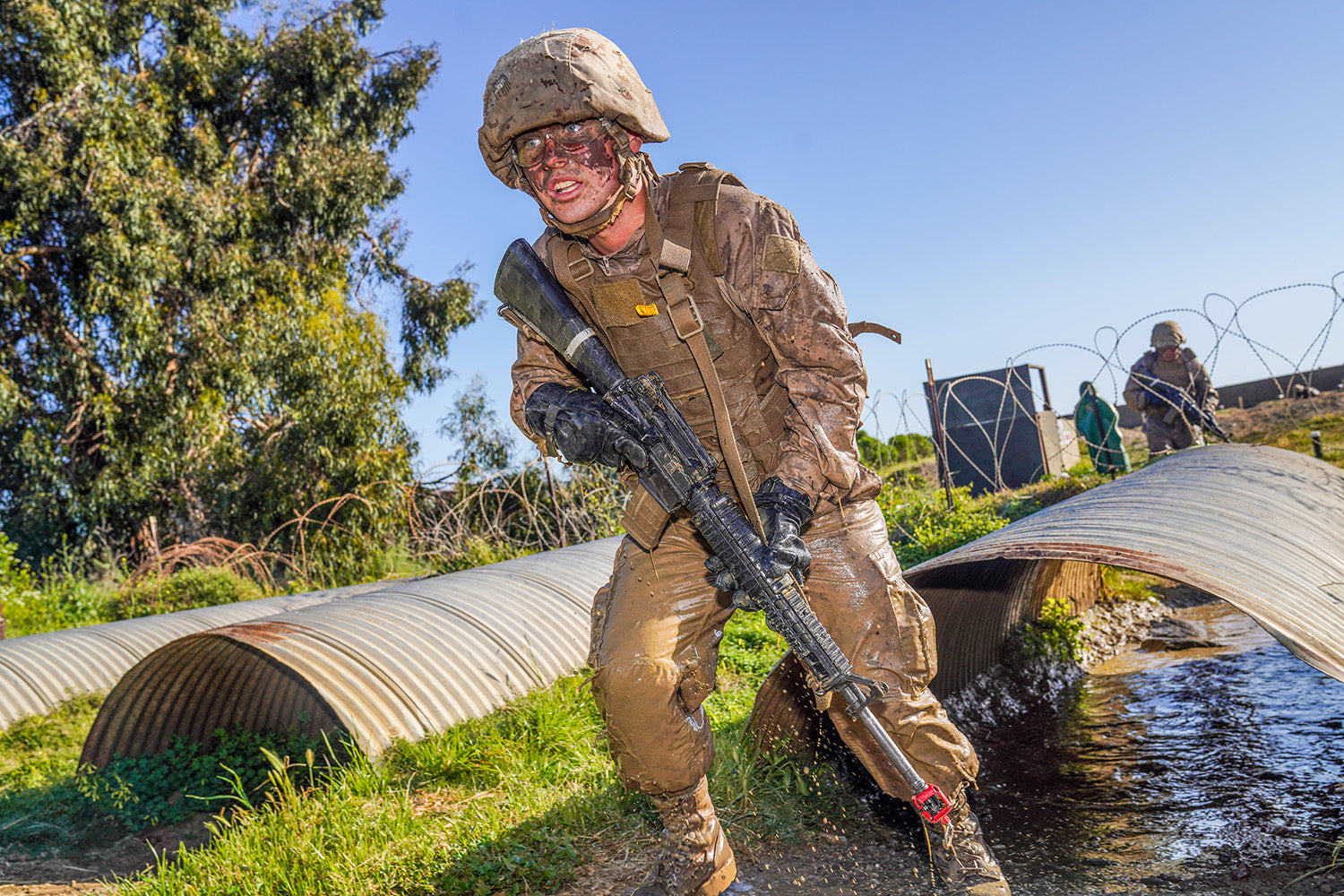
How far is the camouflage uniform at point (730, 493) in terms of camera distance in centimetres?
258

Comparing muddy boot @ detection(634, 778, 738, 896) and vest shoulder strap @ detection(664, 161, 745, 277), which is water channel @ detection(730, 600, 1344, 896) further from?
vest shoulder strap @ detection(664, 161, 745, 277)

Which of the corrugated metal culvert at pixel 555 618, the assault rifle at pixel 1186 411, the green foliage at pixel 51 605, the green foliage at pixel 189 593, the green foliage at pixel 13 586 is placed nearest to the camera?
the corrugated metal culvert at pixel 555 618

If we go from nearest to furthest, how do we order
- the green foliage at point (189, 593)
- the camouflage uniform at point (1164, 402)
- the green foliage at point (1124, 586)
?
1. the green foliage at point (1124, 586)
2. the camouflage uniform at point (1164, 402)
3. the green foliage at point (189, 593)

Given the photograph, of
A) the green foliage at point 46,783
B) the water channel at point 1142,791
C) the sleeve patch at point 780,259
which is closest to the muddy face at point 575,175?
the sleeve patch at point 780,259

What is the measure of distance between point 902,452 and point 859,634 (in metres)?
16.6

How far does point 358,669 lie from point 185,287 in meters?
12.3

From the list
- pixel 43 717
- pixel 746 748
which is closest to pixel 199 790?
pixel 43 717

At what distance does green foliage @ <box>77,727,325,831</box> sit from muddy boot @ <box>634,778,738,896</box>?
258cm

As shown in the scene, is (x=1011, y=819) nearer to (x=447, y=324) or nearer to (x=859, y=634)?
(x=859, y=634)

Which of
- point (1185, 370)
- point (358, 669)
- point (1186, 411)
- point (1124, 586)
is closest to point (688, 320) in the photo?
point (358, 669)

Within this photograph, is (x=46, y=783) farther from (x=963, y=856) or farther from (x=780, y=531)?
(x=963, y=856)

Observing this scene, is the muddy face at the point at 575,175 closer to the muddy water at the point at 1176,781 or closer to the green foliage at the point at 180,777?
the muddy water at the point at 1176,781

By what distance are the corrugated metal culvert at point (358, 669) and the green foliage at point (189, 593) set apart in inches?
235

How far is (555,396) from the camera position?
275 centimetres
